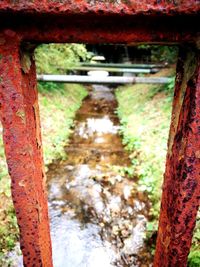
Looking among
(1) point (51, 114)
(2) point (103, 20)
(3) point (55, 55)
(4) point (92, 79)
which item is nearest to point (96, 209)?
(2) point (103, 20)

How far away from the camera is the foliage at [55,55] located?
789 cm

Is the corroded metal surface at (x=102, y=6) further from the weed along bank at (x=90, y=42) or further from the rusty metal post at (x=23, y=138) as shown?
the rusty metal post at (x=23, y=138)

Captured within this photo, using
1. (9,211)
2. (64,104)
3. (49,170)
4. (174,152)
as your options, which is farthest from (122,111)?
(174,152)

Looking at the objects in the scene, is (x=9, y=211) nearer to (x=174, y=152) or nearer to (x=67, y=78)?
(x=174, y=152)

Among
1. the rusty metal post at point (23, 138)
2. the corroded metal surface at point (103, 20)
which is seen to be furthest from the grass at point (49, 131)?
the corroded metal surface at point (103, 20)

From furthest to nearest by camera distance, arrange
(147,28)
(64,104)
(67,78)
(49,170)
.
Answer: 1. (64,104)
2. (67,78)
3. (49,170)
4. (147,28)

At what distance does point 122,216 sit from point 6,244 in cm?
180

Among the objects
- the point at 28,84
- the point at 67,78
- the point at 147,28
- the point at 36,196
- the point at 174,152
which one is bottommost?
the point at 67,78

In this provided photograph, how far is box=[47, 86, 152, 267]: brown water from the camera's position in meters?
3.60

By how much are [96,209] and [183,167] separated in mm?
3329

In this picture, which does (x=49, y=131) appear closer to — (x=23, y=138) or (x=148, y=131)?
(x=148, y=131)

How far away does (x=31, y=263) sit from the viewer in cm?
169

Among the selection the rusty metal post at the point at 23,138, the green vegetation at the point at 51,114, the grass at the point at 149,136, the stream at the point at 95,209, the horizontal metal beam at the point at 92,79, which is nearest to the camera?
the rusty metal post at the point at 23,138

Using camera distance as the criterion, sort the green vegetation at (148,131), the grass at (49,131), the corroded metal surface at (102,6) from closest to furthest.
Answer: the corroded metal surface at (102,6)
the grass at (49,131)
the green vegetation at (148,131)
